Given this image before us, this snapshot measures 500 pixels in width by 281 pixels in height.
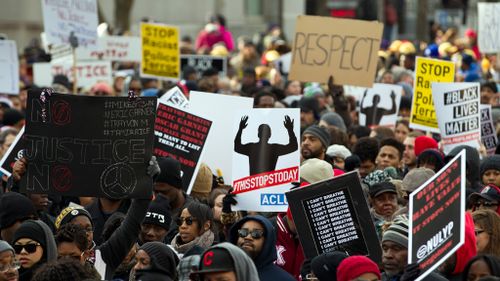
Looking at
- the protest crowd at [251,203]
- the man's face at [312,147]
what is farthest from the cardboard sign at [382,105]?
the man's face at [312,147]

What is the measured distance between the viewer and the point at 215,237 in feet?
31.4

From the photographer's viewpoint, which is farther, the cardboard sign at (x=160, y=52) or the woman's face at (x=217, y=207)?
the cardboard sign at (x=160, y=52)

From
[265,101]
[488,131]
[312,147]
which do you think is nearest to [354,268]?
[312,147]

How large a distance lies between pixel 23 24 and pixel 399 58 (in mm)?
13763

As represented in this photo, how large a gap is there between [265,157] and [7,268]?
3.03 metres

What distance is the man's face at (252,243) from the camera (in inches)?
319

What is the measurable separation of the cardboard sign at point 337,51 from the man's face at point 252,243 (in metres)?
7.75

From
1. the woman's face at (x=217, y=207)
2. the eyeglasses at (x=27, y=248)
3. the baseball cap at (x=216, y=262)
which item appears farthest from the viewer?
the woman's face at (x=217, y=207)

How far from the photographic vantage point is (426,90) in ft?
49.5

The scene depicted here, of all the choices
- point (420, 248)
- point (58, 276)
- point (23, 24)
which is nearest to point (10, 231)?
point (58, 276)

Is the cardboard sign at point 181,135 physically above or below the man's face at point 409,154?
above

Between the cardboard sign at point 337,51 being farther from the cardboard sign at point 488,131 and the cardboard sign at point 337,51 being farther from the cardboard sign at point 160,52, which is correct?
the cardboard sign at point 160,52

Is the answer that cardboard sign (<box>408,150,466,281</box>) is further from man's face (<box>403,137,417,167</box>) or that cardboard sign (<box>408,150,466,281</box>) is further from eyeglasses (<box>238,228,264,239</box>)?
man's face (<box>403,137,417,167</box>)

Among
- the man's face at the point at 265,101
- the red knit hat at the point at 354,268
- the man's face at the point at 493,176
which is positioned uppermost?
the red knit hat at the point at 354,268
